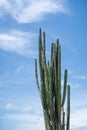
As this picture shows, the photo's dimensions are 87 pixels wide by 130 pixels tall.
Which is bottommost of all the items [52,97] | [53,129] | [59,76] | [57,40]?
[53,129]

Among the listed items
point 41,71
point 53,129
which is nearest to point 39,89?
point 41,71

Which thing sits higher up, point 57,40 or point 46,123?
point 57,40

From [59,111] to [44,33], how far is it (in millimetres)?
2747

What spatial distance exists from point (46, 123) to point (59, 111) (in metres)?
0.58

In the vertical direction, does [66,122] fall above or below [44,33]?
below

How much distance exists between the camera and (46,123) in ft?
32.3

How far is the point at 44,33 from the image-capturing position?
10.6 metres

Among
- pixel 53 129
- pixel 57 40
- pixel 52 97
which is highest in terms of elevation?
pixel 57 40

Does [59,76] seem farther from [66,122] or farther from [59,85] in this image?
[66,122]

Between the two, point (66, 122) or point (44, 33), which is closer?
point (66, 122)

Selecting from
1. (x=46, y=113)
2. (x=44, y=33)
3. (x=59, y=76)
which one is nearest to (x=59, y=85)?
(x=59, y=76)

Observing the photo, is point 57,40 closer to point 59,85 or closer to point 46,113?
point 59,85

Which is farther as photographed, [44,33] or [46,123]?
[44,33]

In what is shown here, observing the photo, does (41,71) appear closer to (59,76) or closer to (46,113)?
(59,76)
